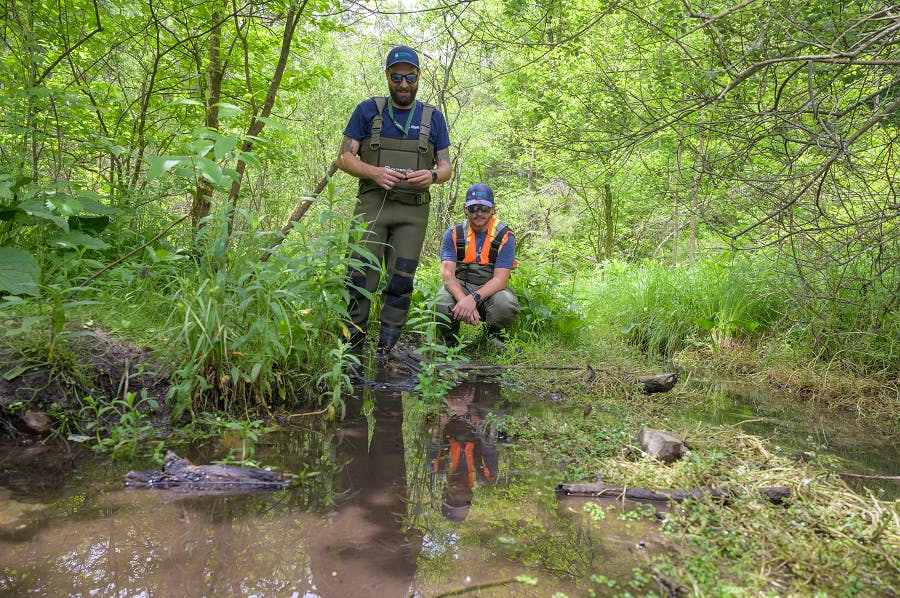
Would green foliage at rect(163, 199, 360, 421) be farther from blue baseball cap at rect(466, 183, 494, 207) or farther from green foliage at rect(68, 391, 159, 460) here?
blue baseball cap at rect(466, 183, 494, 207)

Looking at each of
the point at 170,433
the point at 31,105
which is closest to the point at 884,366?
the point at 170,433

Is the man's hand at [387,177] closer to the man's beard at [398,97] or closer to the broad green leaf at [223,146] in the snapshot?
the man's beard at [398,97]

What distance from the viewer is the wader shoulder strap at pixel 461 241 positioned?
5715 mm

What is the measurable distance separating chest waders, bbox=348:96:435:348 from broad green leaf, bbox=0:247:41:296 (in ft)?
6.73

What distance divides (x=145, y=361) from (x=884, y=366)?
18.0 ft

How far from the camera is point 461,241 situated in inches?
226

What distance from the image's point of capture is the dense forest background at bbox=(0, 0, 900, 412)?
299 centimetres

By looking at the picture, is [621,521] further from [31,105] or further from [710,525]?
[31,105]

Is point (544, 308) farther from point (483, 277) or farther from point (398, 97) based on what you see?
point (398, 97)

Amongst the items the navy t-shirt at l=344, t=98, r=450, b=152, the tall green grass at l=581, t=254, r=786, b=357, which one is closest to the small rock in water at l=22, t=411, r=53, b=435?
the navy t-shirt at l=344, t=98, r=450, b=152

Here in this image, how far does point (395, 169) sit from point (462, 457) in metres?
2.66

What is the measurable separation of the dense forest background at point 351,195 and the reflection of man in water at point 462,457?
29.5 inches

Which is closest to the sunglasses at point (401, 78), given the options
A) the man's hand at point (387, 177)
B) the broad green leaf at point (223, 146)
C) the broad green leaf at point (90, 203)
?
the man's hand at point (387, 177)

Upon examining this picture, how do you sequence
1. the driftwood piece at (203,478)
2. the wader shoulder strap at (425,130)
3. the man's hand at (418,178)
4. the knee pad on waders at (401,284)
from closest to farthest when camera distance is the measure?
the driftwood piece at (203,478), the man's hand at (418,178), the wader shoulder strap at (425,130), the knee pad on waders at (401,284)
